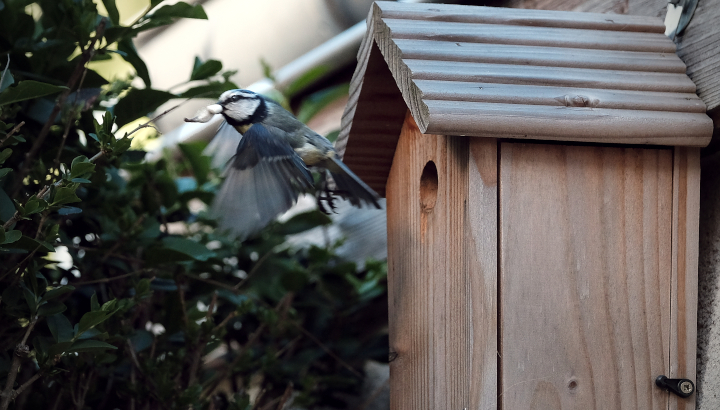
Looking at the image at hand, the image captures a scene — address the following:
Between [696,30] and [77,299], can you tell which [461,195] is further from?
[77,299]

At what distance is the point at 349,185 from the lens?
1439 mm

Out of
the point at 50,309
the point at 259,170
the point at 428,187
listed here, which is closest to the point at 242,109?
the point at 259,170

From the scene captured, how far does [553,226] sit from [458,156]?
17cm

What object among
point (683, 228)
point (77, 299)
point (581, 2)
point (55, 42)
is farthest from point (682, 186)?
point (77, 299)

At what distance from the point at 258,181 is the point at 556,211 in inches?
21.1

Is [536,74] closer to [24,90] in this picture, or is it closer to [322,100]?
[24,90]

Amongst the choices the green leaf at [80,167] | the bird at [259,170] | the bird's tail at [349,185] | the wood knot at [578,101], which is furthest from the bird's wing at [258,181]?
the wood knot at [578,101]

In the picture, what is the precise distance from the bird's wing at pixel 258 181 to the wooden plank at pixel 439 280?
0.64 feet

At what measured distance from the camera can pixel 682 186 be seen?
106 cm

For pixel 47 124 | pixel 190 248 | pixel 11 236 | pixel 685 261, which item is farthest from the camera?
pixel 190 248

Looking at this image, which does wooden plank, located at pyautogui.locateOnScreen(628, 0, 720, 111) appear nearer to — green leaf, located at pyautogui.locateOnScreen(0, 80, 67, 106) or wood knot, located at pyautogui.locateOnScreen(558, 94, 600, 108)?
wood knot, located at pyautogui.locateOnScreen(558, 94, 600, 108)

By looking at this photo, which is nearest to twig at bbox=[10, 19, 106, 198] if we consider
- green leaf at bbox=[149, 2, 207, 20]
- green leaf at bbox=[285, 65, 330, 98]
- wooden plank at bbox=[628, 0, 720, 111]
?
green leaf at bbox=[149, 2, 207, 20]

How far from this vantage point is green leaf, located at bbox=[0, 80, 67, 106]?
1039 mm

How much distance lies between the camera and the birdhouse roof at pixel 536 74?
0.98 m
